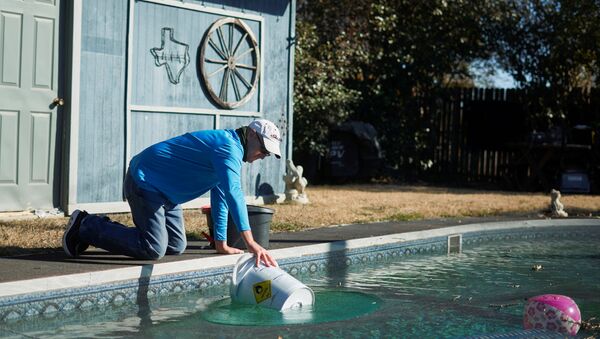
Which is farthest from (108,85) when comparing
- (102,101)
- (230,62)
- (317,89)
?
(317,89)

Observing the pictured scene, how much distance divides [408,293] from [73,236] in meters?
2.50

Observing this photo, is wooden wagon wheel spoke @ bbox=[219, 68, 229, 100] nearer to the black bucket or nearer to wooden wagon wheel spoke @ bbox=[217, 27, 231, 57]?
wooden wagon wheel spoke @ bbox=[217, 27, 231, 57]

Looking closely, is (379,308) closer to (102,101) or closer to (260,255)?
(260,255)

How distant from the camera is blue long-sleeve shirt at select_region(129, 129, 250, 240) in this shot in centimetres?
579

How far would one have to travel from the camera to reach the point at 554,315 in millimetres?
4691

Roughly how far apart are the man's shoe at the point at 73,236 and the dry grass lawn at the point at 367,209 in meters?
0.50

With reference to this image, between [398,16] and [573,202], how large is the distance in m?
6.00

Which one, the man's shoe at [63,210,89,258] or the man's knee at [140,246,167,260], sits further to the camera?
the man's shoe at [63,210,89,258]

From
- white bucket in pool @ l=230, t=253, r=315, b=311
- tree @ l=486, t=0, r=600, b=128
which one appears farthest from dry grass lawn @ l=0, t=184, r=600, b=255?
tree @ l=486, t=0, r=600, b=128

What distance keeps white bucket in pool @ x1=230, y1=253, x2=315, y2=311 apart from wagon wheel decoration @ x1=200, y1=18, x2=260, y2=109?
5.37 meters

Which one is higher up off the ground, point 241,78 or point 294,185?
point 241,78

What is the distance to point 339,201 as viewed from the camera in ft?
40.6

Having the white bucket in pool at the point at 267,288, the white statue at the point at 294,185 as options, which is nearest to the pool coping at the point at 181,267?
the white bucket in pool at the point at 267,288

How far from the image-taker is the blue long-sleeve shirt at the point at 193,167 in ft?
19.0
